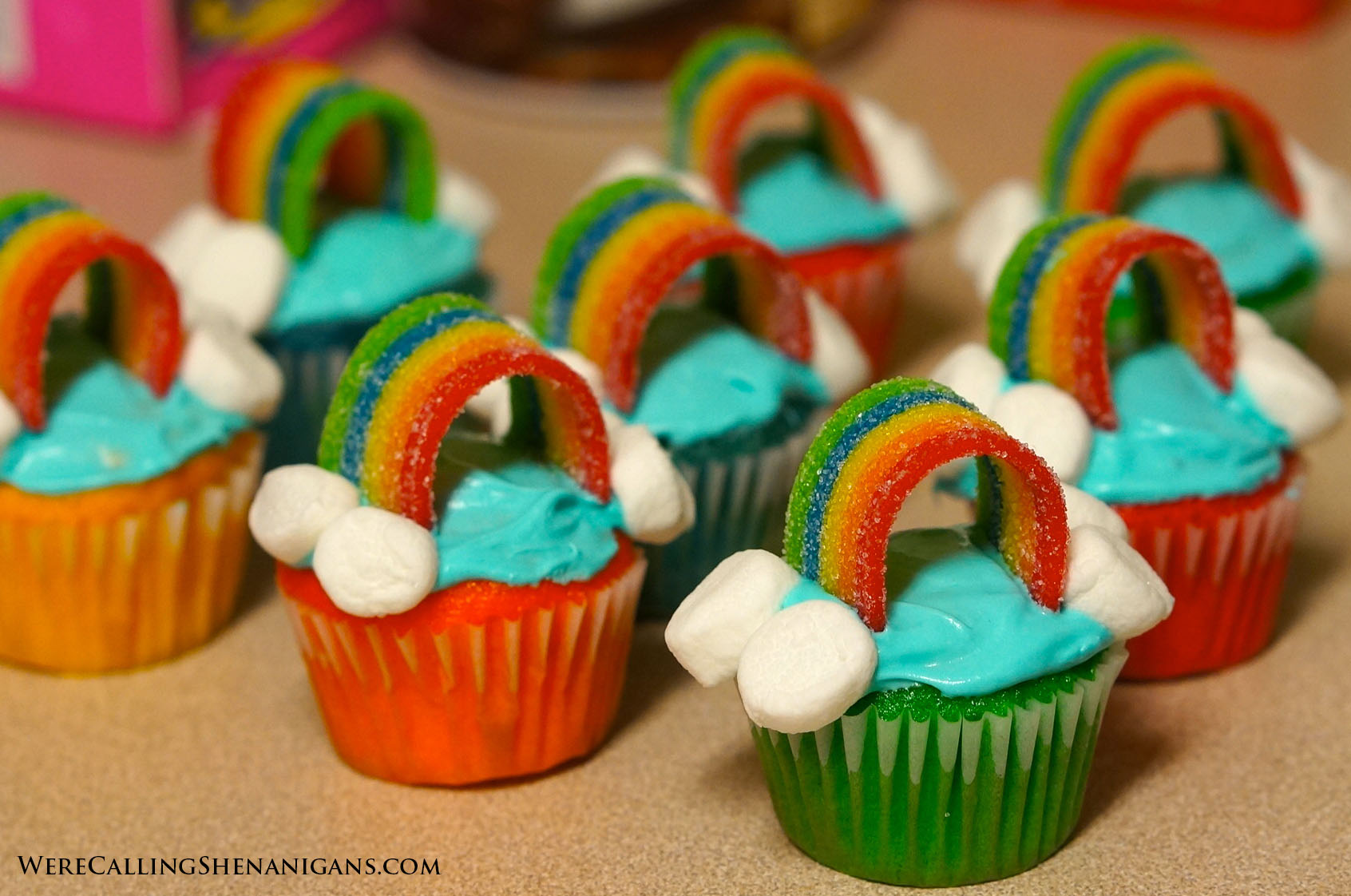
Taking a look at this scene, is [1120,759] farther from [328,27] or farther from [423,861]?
[328,27]

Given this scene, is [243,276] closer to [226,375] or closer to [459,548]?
[226,375]

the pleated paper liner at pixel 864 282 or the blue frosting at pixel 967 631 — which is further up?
the blue frosting at pixel 967 631

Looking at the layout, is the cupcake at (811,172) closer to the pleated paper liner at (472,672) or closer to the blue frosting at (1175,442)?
the blue frosting at (1175,442)

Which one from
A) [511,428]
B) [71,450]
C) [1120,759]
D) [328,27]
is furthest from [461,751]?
[328,27]

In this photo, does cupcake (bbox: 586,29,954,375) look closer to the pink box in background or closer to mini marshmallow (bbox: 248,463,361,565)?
mini marshmallow (bbox: 248,463,361,565)

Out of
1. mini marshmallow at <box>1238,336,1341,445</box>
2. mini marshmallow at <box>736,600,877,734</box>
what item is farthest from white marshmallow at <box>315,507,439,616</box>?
mini marshmallow at <box>1238,336,1341,445</box>

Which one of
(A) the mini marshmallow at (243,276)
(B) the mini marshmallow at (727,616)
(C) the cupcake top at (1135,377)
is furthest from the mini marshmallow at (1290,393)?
(A) the mini marshmallow at (243,276)

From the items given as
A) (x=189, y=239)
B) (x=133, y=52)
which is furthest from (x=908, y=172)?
(x=133, y=52)
